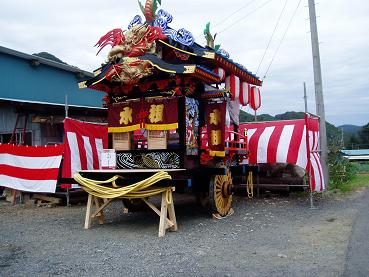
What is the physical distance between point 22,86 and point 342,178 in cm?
1412

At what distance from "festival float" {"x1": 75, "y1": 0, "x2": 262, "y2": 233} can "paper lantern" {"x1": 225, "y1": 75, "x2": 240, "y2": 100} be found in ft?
1.68

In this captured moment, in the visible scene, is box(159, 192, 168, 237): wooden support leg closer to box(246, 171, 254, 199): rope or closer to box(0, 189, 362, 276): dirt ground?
box(0, 189, 362, 276): dirt ground

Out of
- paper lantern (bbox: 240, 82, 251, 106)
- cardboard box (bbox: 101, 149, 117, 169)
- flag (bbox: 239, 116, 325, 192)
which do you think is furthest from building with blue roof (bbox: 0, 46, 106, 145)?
flag (bbox: 239, 116, 325, 192)

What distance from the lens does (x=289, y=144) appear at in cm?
1117

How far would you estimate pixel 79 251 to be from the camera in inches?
239

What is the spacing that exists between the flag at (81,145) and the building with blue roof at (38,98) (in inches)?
29.4

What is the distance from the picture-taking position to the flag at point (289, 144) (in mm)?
10141

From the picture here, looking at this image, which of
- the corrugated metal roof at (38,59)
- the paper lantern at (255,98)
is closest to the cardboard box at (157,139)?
the paper lantern at (255,98)

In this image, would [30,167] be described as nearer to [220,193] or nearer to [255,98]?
[220,193]

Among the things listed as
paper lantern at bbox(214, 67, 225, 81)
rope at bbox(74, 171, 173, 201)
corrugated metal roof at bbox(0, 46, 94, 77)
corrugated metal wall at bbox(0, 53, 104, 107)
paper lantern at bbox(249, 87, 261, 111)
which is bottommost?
rope at bbox(74, 171, 173, 201)

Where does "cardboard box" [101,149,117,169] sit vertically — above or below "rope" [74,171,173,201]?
above

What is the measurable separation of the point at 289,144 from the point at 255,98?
66.7 inches

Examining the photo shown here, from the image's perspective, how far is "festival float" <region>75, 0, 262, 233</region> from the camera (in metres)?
8.16

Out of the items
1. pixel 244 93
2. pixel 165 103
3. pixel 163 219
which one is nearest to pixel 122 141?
pixel 165 103
